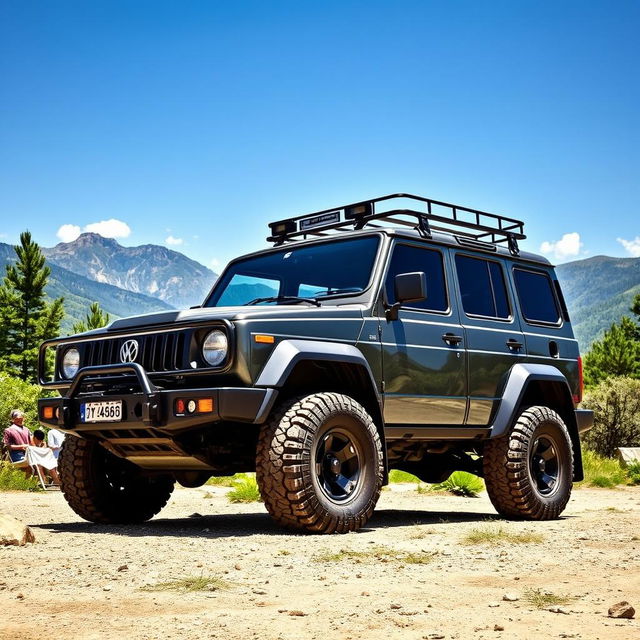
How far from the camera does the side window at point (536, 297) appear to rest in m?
8.93

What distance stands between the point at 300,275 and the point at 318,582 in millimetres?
3716

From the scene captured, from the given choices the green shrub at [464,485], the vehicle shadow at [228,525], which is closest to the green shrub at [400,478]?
the green shrub at [464,485]

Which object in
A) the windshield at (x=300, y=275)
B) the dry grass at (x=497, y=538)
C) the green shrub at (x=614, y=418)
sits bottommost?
the green shrub at (x=614, y=418)

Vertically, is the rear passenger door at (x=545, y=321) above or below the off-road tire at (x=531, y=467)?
above

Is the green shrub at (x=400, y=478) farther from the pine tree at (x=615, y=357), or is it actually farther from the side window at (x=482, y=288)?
the pine tree at (x=615, y=357)

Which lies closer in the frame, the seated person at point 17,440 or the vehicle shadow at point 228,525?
the vehicle shadow at point 228,525

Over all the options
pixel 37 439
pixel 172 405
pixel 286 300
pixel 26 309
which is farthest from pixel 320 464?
pixel 26 309

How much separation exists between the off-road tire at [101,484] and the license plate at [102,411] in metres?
0.93

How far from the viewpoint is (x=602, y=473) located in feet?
52.0

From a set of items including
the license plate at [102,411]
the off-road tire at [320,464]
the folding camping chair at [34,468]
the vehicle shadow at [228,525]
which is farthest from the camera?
the folding camping chair at [34,468]

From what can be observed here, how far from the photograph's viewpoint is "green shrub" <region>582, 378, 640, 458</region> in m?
36.0

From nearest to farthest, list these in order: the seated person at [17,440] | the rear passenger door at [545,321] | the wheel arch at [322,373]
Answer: the wheel arch at [322,373]
the rear passenger door at [545,321]
the seated person at [17,440]

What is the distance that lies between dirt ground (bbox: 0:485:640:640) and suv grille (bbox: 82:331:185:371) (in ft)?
4.02

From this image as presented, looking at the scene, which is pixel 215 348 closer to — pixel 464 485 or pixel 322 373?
pixel 322 373
